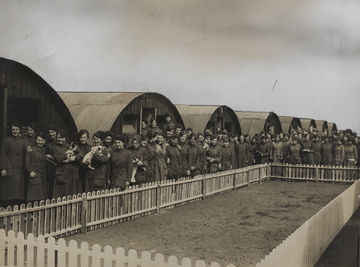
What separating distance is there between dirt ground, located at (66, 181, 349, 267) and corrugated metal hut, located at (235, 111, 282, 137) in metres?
10.9

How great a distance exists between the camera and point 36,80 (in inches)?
370

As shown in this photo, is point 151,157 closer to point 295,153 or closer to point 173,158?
point 173,158

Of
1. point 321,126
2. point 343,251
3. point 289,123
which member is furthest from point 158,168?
point 321,126

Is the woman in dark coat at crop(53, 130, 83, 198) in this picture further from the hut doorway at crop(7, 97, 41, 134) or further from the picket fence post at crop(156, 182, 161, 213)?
the picket fence post at crop(156, 182, 161, 213)

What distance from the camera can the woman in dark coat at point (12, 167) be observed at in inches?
320

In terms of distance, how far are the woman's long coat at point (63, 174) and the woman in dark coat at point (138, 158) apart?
1732 mm

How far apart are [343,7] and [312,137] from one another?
11.7m

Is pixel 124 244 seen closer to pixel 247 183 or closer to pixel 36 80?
pixel 36 80

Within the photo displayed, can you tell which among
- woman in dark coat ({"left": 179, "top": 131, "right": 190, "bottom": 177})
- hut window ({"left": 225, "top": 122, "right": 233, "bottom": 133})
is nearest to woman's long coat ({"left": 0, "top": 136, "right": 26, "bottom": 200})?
woman in dark coat ({"left": 179, "top": 131, "right": 190, "bottom": 177})

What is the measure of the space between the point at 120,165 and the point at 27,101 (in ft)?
10.0

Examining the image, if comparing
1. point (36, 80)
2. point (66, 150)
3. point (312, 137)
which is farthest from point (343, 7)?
point (312, 137)

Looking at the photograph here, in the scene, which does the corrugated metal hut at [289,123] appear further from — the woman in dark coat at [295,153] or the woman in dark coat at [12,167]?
the woman in dark coat at [12,167]

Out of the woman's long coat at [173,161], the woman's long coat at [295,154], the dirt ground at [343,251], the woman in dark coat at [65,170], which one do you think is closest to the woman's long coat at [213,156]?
the woman's long coat at [173,161]

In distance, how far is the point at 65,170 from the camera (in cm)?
848
